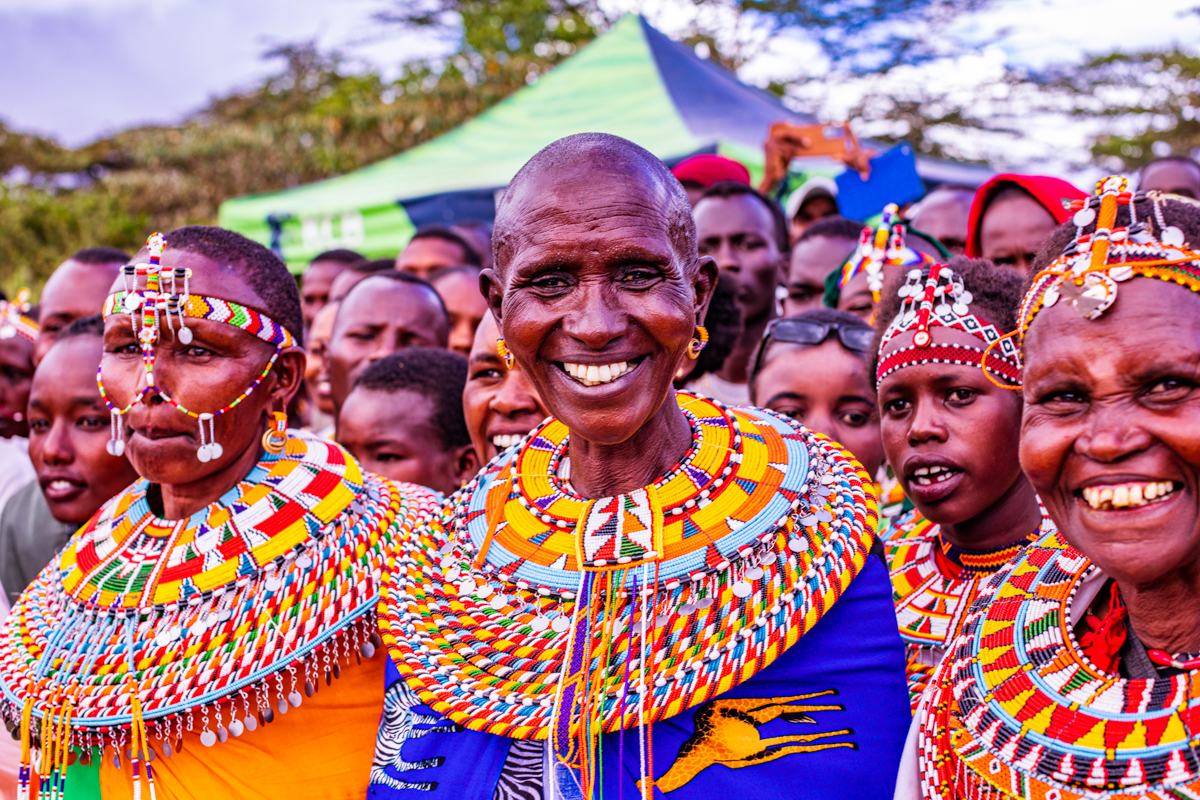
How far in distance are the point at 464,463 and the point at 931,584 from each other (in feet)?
6.42

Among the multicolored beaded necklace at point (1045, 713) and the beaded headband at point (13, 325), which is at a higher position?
the beaded headband at point (13, 325)

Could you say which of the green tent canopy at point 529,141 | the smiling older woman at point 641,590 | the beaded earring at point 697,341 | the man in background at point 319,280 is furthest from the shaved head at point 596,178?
the green tent canopy at point 529,141

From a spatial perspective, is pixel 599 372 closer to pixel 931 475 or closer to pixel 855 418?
pixel 931 475

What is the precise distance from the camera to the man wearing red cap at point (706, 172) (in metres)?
6.70

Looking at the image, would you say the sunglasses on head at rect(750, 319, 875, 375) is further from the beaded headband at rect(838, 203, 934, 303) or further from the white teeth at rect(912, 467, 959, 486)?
the white teeth at rect(912, 467, 959, 486)

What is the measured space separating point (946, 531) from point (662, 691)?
3.60ft

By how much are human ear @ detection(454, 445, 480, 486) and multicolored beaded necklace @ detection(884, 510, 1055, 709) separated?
176 centimetres

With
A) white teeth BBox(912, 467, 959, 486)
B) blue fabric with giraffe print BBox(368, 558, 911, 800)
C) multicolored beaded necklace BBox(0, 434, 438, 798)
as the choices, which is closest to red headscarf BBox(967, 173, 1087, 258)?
white teeth BBox(912, 467, 959, 486)

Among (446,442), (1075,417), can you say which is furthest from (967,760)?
(446,442)

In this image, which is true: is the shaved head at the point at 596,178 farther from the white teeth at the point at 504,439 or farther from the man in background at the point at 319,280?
the man in background at the point at 319,280

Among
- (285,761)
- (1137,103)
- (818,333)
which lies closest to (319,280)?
(818,333)

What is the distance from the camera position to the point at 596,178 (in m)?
1.93

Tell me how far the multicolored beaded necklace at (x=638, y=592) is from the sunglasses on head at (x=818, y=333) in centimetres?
122

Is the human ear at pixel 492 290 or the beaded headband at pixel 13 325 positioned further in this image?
the beaded headband at pixel 13 325
